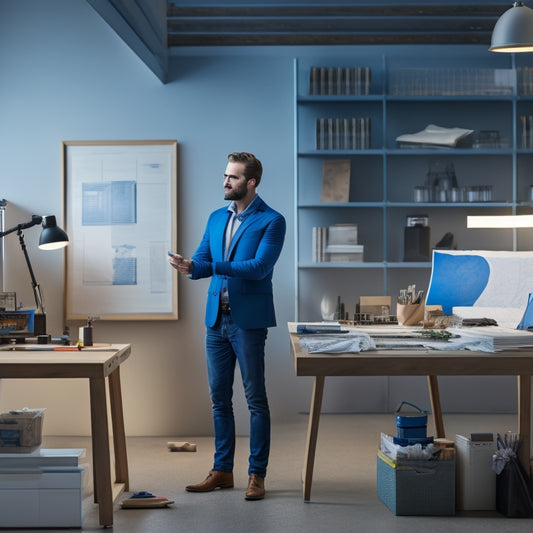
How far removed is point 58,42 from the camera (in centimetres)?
570

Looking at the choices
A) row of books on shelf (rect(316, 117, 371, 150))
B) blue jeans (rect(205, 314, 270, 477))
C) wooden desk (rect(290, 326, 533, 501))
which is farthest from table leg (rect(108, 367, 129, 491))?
row of books on shelf (rect(316, 117, 371, 150))

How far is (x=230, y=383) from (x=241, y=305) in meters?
0.45

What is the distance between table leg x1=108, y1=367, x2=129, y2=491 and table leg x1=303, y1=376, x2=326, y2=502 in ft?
3.06

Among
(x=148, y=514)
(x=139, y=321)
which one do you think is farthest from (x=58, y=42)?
(x=148, y=514)

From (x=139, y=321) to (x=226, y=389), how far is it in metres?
1.78

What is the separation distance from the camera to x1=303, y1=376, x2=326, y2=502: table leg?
3.78 meters

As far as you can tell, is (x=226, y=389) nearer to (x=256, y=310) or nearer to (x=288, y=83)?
(x=256, y=310)

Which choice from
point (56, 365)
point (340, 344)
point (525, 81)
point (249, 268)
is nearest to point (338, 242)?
point (525, 81)

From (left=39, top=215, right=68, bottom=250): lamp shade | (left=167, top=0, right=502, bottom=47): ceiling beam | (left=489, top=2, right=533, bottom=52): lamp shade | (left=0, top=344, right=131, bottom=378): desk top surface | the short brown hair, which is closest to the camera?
(left=0, top=344, right=131, bottom=378): desk top surface

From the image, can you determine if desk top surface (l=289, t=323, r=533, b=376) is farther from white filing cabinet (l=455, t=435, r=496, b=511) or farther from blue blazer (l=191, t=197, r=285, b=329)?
blue blazer (l=191, t=197, r=285, b=329)

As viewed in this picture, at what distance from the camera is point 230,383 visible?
A: 4141 millimetres

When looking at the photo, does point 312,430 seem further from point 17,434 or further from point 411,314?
point 17,434

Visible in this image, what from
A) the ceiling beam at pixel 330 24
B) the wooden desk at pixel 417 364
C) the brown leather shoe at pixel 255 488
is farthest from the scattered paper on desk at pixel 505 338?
the ceiling beam at pixel 330 24

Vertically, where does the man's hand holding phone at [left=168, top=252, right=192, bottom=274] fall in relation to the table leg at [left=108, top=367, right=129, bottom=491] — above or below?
above
